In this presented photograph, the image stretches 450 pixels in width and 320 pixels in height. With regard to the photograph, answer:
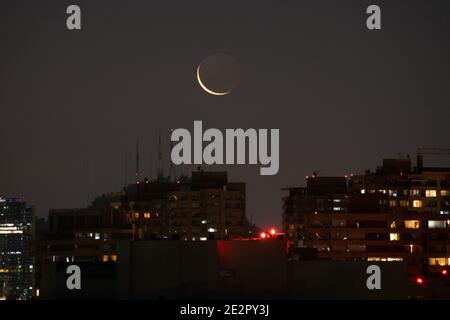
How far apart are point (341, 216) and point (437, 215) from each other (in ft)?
43.4

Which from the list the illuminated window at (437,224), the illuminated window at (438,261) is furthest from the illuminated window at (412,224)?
the illuminated window at (438,261)

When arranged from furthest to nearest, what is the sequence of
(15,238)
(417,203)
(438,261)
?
1. (15,238)
2. (417,203)
3. (438,261)

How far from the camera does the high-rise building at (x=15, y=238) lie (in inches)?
6388

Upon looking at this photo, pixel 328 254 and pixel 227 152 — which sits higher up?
pixel 227 152

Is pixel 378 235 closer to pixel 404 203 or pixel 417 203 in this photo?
pixel 404 203

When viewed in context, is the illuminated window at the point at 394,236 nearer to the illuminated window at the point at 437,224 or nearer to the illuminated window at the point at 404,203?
the illuminated window at the point at 437,224

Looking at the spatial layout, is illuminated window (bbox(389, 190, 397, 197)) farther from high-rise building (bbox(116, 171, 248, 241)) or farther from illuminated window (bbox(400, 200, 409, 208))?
high-rise building (bbox(116, 171, 248, 241))

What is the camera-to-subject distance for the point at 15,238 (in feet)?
557

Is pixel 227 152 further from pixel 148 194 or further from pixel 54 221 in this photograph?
pixel 148 194

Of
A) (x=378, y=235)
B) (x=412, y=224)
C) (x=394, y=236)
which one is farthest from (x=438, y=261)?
(x=412, y=224)

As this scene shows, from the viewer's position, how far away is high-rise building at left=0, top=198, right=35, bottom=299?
16225 cm

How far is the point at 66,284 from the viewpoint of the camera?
45.5 meters
